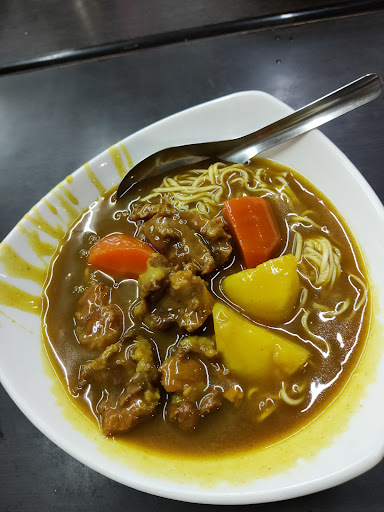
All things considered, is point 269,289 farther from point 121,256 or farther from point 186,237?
point 121,256

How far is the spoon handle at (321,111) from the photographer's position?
2797 millimetres

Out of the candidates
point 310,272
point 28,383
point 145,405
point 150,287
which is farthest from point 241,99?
point 28,383

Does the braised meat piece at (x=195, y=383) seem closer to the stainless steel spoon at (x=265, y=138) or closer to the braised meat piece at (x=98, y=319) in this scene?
the braised meat piece at (x=98, y=319)

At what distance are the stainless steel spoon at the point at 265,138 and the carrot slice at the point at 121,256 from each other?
49 cm

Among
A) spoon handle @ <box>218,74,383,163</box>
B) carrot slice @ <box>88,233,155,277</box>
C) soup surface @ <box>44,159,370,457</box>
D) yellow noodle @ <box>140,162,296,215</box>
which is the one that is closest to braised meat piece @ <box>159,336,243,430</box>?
soup surface @ <box>44,159,370,457</box>

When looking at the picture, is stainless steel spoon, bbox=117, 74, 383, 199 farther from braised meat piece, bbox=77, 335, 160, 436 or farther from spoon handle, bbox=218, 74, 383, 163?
braised meat piece, bbox=77, 335, 160, 436

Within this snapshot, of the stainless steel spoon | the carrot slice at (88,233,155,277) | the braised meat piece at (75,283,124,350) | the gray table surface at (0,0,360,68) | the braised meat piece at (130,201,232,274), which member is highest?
the gray table surface at (0,0,360,68)

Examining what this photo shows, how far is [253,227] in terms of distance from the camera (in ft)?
8.90

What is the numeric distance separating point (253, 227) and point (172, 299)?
0.75 meters

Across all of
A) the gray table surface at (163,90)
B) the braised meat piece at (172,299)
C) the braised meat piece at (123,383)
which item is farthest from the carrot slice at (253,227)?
the gray table surface at (163,90)

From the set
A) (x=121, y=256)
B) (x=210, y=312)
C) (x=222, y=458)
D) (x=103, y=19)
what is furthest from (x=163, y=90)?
(x=222, y=458)

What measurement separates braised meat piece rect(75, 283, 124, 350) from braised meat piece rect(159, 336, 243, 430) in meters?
0.42

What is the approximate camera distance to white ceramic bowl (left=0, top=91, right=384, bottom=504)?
198 cm

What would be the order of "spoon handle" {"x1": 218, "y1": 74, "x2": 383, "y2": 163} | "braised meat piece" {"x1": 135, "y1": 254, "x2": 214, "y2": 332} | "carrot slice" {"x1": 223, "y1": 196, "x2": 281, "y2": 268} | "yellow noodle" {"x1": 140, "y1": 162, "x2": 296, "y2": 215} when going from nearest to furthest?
"braised meat piece" {"x1": 135, "y1": 254, "x2": 214, "y2": 332}, "carrot slice" {"x1": 223, "y1": 196, "x2": 281, "y2": 268}, "spoon handle" {"x1": 218, "y1": 74, "x2": 383, "y2": 163}, "yellow noodle" {"x1": 140, "y1": 162, "x2": 296, "y2": 215}
